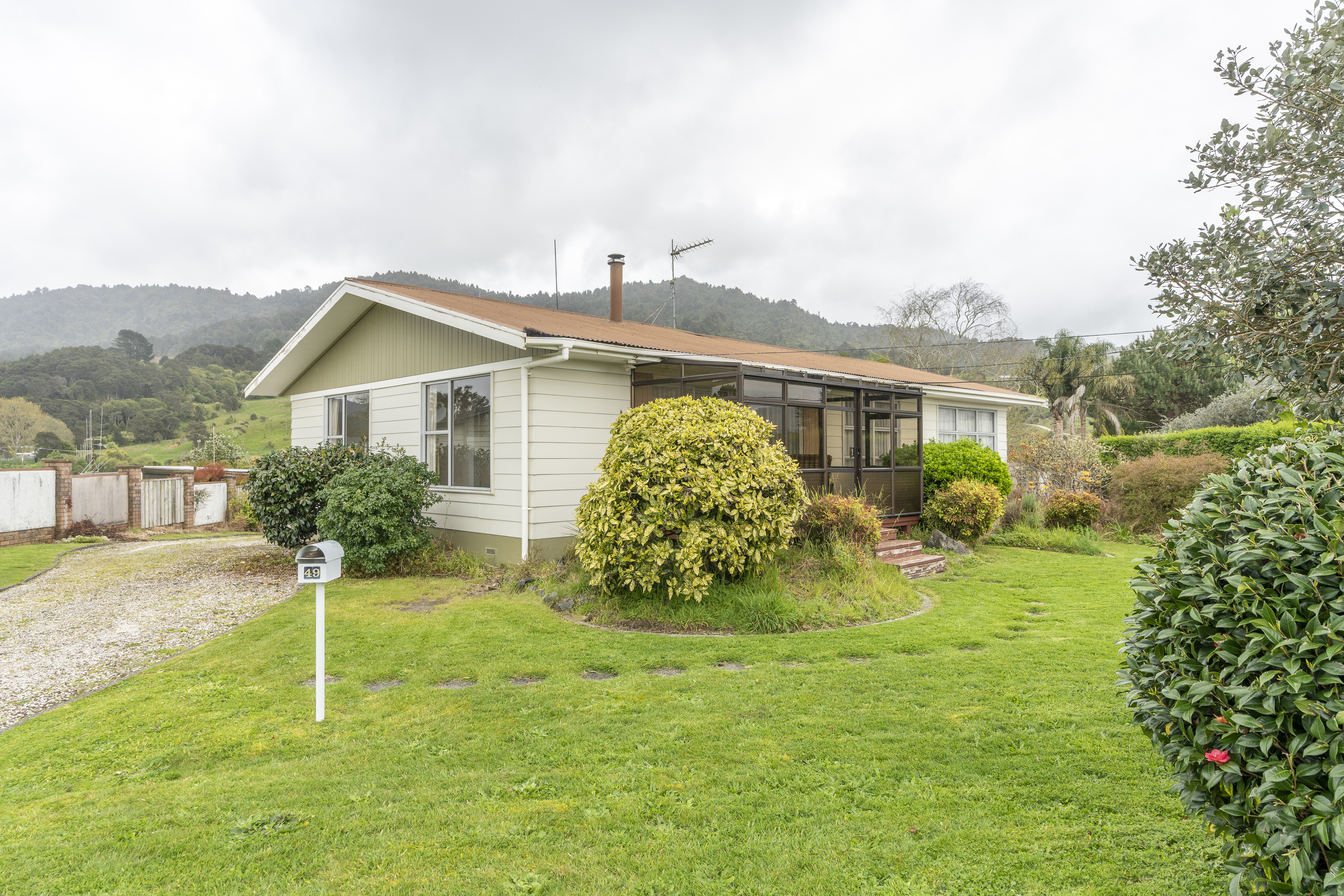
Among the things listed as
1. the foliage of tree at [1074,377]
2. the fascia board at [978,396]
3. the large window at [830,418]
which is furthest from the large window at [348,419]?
the foliage of tree at [1074,377]

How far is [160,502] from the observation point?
53.4 ft

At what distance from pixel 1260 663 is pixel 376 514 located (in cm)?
950

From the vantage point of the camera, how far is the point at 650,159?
21688mm

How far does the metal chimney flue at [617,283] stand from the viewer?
12633 mm

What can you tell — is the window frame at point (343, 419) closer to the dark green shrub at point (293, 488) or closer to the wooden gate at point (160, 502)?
the dark green shrub at point (293, 488)

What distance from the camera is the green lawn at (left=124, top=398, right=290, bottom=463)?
118ft

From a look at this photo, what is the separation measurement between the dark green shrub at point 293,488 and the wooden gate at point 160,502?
25.2 ft

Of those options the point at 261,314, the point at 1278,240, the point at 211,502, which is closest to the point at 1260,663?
the point at 1278,240

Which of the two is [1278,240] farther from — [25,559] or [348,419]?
[25,559]

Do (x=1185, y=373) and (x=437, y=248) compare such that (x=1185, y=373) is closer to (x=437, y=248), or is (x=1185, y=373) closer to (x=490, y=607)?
(x=490, y=607)

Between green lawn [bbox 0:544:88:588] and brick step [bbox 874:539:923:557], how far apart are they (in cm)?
1261

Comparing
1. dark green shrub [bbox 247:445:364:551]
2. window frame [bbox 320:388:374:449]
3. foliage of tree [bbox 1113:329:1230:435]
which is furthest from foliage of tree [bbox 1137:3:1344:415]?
foliage of tree [bbox 1113:329:1230:435]

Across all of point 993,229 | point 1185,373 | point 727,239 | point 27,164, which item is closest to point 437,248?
point 727,239

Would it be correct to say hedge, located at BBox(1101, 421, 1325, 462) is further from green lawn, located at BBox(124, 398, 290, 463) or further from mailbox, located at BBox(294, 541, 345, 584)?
green lawn, located at BBox(124, 398, 290, 463)
